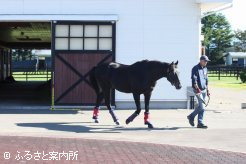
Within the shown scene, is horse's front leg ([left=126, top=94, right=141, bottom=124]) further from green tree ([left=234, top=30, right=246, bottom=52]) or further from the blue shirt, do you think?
green tree ([left=234, top=30, right=246, bottom=52])

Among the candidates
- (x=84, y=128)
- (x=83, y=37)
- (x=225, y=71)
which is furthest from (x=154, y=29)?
(x=225, y=71)

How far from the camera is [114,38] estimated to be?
1934cm

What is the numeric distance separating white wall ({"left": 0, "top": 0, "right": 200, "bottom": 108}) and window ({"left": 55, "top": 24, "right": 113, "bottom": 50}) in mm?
401

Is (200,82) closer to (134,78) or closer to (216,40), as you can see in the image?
(134,78)

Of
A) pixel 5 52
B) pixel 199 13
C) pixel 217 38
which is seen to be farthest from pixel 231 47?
pixel 199 13

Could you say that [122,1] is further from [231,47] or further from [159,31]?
[231,47]

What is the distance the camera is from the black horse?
46.8 ft

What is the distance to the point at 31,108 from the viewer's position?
19234mm

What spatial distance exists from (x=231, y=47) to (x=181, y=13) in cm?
9006

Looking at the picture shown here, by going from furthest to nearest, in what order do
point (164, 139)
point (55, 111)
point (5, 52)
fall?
point (5, 52), point (55, 111), point (164, 139)

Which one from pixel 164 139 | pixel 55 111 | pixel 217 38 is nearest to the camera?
pixel 164 139

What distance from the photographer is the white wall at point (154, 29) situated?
1941 cm

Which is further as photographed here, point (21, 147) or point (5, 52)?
point (5, 52)

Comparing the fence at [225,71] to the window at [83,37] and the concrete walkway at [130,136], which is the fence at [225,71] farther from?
the concrete walkway at [130,136]
